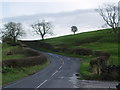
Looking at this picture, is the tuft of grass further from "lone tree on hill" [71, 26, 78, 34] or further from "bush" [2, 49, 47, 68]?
"lone tree on hill" [71, 26, 78, 34]

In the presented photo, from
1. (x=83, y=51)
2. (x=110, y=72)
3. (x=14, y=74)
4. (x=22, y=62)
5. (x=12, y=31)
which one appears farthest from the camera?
(x=12, y=31)

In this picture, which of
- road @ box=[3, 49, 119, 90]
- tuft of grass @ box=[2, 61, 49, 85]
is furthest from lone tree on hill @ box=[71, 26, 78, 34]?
road @ box=[3, 49, 119, 90]

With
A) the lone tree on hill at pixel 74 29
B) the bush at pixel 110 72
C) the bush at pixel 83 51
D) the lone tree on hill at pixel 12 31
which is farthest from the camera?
the lone tree on hill at pixel 74 29

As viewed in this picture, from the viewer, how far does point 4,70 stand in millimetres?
35312

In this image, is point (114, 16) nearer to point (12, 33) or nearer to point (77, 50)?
point (77, 50)

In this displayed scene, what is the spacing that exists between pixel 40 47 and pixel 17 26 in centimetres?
2307

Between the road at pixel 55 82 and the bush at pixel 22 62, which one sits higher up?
the bush at pixel 22 62

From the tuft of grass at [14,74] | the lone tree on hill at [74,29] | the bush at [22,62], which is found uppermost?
the lone tree on hill at [74,29]

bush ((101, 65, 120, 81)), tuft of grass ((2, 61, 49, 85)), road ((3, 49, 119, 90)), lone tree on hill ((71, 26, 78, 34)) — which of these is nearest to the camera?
road ((3, 49, 119, 90))

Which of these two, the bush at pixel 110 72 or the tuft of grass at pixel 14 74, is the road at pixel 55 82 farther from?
the bush at pixel 110 72

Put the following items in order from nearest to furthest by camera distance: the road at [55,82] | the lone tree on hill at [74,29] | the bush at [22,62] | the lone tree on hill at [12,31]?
the road at [55,82] < the bush at [22,62] < the lone tree on hill at [12,31] < the lone tree on hill at [74,29]

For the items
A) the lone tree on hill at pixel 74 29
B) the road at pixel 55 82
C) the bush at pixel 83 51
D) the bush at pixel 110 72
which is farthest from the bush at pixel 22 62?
the lone tree on hill at pixel 74 29

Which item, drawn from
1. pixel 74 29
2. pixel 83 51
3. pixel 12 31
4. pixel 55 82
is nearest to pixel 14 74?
pixel 55 82

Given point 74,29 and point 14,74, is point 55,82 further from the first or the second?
point 74,29
